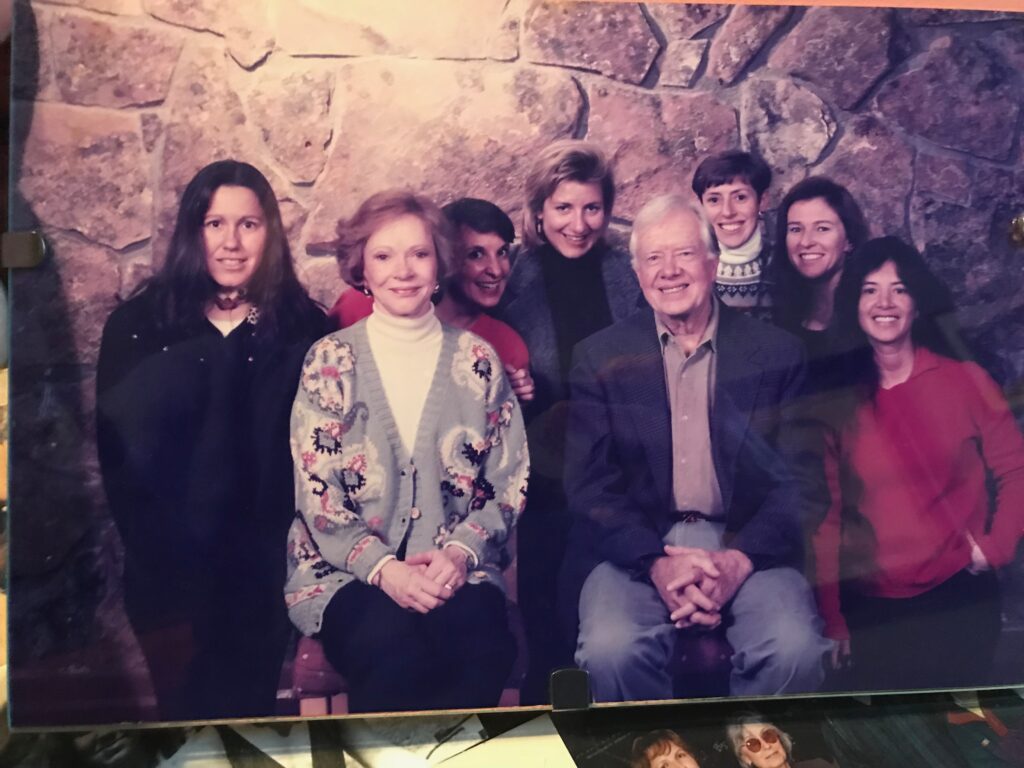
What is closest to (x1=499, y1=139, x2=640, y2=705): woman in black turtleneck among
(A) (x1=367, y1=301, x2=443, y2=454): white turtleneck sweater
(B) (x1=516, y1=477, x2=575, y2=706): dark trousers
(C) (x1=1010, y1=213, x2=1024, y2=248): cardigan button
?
(B) (x1=516, y1=477, x2=575, y2=706): dark trousers

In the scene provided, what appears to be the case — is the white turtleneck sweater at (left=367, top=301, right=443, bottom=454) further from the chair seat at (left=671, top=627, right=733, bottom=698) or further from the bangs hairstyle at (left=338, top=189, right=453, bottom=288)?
the chair seat at (left=671, top=627, right=733, bottom=698)

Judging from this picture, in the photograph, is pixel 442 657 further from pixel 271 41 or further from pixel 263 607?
pixel 271 41

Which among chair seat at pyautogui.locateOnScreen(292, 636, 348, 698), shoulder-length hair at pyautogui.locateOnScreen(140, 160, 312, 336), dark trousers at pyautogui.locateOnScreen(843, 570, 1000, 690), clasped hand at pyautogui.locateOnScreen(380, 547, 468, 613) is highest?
shoulder-length hair at pyautogui.locateOnScreen(140, 160, 312, 336)

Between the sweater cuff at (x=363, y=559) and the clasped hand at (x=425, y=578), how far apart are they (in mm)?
17

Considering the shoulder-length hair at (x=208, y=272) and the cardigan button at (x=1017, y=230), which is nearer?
the shoulder-length hair at (x=208, y=272)

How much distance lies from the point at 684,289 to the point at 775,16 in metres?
0.42

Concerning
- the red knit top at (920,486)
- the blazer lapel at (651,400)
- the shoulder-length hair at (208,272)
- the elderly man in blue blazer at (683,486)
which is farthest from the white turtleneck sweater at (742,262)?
the shoulder-length hair at (208,272)

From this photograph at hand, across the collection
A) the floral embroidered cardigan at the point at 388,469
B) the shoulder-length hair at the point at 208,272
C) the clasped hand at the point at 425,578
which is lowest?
the clasped hand at the point at 425,578

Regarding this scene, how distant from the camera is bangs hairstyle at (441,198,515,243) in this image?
1127 mm

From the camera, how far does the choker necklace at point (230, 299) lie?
1104 mm

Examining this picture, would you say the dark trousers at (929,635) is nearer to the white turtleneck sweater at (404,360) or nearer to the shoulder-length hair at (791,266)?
the shoulder-length hair at (791,266)

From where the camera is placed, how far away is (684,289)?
1157 millimetres

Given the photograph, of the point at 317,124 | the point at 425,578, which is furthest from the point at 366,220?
the point at 425,578

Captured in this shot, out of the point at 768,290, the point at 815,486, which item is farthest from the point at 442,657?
the point at 768,290
